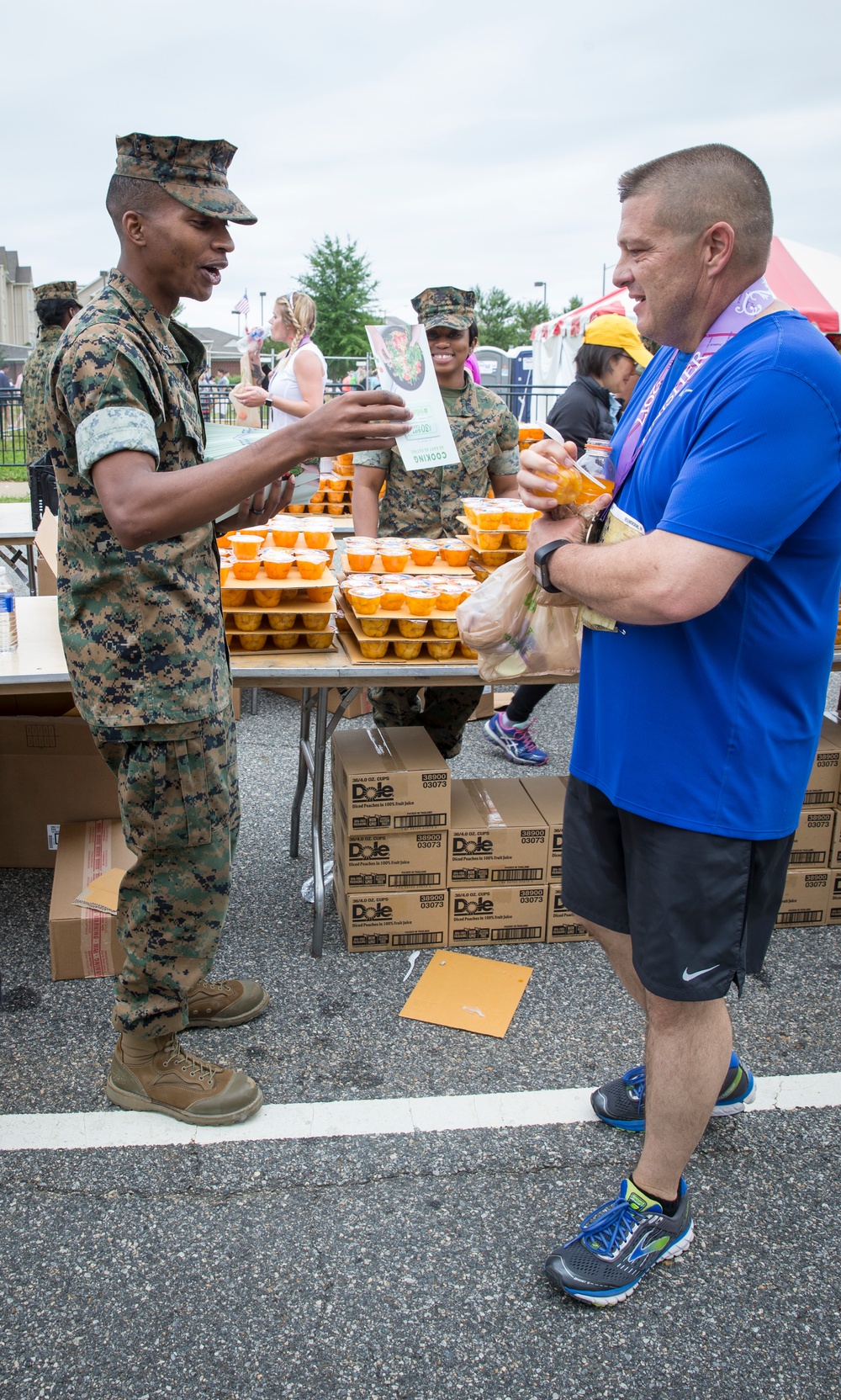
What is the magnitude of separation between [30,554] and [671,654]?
468cm

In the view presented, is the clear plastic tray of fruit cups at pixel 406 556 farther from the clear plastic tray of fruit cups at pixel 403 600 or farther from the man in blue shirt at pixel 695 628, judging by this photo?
the man in blue shirt at pixel 695 628

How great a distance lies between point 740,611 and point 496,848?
1.69 meters

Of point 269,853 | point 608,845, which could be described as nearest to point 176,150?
point 608,845

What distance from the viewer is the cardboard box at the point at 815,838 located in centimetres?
322

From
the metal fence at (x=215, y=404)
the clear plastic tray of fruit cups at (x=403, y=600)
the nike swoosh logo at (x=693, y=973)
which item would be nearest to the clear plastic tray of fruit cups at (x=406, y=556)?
the clear plastic tray of fruit cups at (x=403, y=600)

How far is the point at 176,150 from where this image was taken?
1.79 metres

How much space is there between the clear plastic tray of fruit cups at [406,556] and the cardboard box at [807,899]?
1.64 metres

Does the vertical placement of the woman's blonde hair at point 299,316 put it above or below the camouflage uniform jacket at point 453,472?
above

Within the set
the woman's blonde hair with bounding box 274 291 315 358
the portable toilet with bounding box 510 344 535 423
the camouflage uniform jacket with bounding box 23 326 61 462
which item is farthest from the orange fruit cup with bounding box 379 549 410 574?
the portable toilet with bounding box 510 344 535 423

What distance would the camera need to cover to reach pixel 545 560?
173 centimetres

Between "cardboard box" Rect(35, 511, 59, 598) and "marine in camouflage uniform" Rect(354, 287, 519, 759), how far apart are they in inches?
62.0

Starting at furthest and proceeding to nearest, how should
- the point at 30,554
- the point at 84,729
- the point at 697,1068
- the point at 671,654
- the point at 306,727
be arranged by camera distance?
the point at 30,554, the point at 306,727, the point at 84,729, the point at 697,1068, the point at 671,654

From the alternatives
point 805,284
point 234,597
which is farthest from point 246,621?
point 805,284

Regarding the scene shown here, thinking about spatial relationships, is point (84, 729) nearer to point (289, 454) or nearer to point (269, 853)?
point (269, 853)
